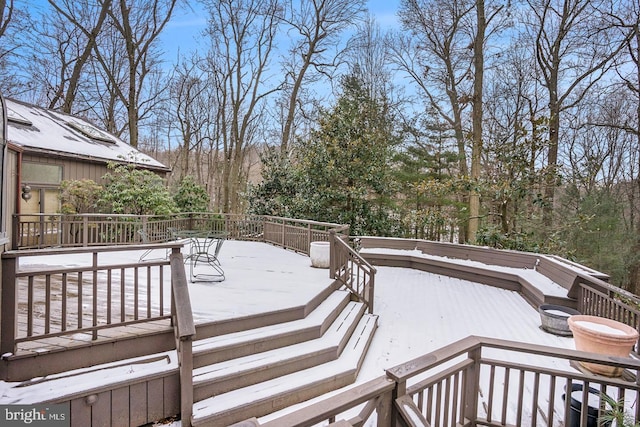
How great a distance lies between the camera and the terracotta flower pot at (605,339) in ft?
12.2

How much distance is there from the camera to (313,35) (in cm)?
1491

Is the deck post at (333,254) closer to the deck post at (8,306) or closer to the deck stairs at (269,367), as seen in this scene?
the deck stairs at (269,367)

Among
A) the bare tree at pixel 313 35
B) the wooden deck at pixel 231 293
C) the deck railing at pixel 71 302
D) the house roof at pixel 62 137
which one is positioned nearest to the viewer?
the deck railing at pixel 71 302

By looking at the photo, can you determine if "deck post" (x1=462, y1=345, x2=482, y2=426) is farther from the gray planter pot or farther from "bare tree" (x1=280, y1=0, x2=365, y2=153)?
"bare tree" (x1=280, y1=0, x2=365, y2=153)

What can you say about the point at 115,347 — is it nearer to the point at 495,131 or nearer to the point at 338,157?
the point at 338,157

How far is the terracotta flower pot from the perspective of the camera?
146 inches

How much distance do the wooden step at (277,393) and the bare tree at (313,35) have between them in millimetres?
11702

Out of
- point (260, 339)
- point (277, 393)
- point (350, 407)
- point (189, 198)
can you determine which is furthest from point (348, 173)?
point (350, 407)

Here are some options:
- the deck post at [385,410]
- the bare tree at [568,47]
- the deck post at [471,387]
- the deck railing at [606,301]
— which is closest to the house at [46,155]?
the deck post at [385,410]

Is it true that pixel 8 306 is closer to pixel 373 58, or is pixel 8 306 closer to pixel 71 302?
pixel 71 302

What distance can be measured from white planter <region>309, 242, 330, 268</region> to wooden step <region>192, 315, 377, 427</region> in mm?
2675

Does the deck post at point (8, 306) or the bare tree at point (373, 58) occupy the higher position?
the bare tree at point (373, 58)

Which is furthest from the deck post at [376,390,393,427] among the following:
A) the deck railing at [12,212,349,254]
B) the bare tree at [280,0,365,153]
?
the bare tree at [280,0,365,153]

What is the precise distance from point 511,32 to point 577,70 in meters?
2.67
